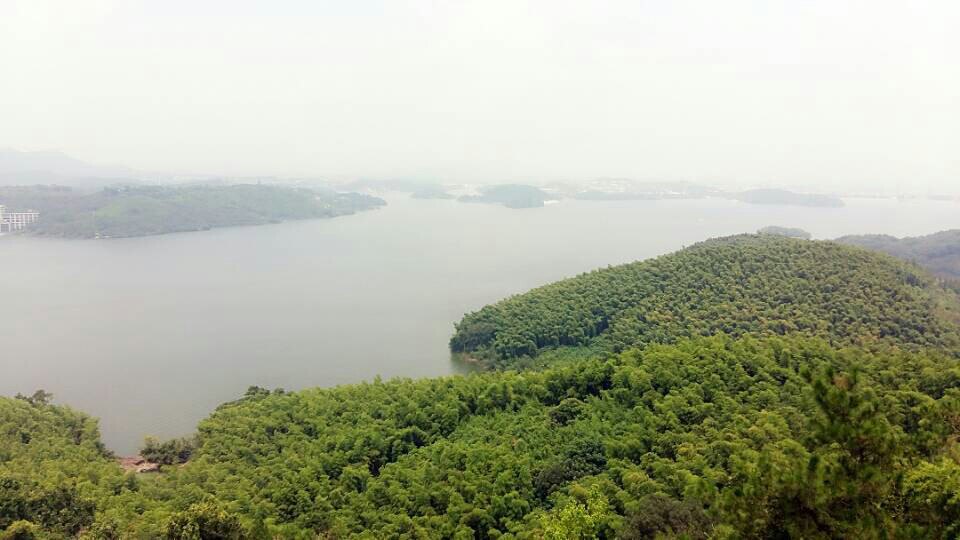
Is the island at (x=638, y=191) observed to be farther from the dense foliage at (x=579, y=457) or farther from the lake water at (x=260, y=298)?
the dense foliage at (x=579, y=457)

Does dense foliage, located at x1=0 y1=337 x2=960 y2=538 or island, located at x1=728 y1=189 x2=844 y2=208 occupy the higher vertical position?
island, located at x1=728 y1=189 x2=844 y2=208

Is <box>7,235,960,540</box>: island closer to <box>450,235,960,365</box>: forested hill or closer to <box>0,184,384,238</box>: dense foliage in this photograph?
<box>450,235,960,365</box>: forested hill

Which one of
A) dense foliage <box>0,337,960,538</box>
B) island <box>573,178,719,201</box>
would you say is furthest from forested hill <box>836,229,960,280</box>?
island <box>573,178,719,201</box>

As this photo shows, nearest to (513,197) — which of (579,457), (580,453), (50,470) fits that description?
(580,453)

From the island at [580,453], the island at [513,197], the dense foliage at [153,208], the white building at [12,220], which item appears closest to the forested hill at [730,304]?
the island at [580,453]

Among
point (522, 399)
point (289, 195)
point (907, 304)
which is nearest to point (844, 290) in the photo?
point (907, 304)

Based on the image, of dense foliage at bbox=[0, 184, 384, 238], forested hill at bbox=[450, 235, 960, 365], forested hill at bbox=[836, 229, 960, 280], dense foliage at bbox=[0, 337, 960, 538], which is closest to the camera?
dense foliage at bbox=[0, 337, 960, 538]
